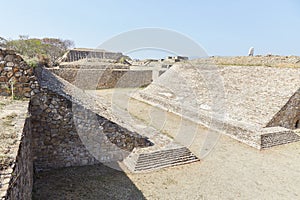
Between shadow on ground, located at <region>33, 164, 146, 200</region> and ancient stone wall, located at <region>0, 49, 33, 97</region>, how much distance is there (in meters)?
2.06

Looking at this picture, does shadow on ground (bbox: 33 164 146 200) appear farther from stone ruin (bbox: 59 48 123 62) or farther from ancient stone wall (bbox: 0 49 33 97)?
stone ruin (bbox: 59 48 123 62)

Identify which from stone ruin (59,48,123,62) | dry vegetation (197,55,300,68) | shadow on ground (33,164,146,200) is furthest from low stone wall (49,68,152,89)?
shadow on ground (33,164,146,200)

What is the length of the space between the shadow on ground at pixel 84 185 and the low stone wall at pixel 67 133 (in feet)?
0.98

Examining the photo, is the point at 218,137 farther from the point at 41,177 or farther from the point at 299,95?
the point at 41,177

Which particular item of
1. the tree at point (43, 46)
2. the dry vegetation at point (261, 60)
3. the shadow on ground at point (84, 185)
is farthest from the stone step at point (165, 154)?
the tree at point (43, 46)

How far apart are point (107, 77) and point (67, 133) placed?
15450mm

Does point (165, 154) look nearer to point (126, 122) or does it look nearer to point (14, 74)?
point (126, 122)

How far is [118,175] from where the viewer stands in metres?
5.49

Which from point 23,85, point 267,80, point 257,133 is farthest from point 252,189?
point 267,80

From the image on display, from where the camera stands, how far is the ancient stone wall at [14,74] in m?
4.77

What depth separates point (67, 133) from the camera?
5406 millimetres

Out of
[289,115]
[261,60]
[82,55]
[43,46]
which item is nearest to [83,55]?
[82,55]

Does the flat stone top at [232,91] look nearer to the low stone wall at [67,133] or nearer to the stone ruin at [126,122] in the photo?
the stone ruin at [126,122]

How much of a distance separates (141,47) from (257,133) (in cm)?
548
